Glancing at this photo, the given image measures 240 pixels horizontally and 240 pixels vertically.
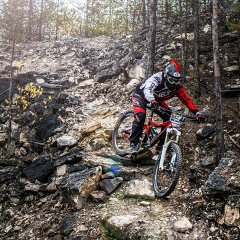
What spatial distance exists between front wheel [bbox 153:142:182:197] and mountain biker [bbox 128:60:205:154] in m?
0.82

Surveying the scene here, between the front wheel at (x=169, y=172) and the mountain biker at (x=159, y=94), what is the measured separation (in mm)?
820

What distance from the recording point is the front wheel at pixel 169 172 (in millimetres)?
5062

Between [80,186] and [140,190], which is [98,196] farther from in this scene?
[140,190]

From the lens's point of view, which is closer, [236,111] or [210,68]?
[236,111]

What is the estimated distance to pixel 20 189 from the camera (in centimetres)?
720

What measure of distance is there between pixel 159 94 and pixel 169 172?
2.16m

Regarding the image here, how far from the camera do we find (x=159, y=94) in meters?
6.54

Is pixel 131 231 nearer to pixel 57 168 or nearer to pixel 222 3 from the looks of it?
pixel 57 168

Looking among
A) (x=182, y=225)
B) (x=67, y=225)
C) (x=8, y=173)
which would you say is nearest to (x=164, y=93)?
(x=182, y=225)

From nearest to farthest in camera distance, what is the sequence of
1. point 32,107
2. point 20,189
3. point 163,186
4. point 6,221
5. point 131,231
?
1. point 131,231
2. point 163,186
3. point 6,221
4. point 20,189
5. point 32,107

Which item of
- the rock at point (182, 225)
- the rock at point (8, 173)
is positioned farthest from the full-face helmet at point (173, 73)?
the rock at point (8, 173)

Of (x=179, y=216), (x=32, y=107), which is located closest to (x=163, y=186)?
(x=179, y=216)

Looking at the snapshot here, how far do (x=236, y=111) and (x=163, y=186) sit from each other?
14.4ft

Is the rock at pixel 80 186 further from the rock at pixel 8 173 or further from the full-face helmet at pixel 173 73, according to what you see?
the full-face helmet at pixel 173 73
